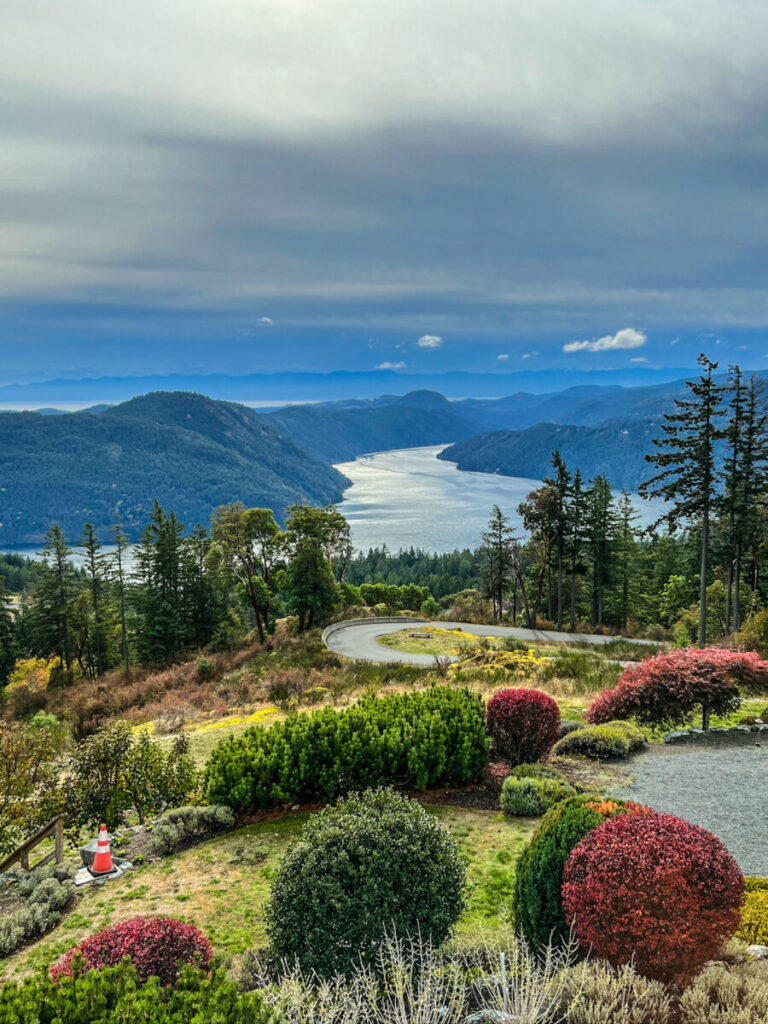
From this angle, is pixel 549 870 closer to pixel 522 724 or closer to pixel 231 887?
pixel 231 887

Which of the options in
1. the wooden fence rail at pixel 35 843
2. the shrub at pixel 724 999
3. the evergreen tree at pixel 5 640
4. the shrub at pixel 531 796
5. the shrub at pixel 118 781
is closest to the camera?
the shrub at pixel 724 999

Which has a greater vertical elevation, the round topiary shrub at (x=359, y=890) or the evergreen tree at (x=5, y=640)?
the round topiary shrub at (x=359, y=890)

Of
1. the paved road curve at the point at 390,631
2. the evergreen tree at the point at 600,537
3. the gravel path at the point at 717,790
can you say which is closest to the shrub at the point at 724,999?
the gravel path at the point at 717,790

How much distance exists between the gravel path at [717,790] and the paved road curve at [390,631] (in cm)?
1624

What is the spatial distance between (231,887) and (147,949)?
9.98 ft

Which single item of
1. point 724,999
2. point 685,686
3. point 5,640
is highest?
point 685,686

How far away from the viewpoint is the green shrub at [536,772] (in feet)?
33.4

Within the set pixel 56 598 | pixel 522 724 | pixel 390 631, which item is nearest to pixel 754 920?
pixel 522 724

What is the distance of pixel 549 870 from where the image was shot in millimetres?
5605

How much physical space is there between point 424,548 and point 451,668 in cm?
15652

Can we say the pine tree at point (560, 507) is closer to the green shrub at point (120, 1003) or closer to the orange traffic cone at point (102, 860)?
the orange traffic cone at point (102, 860)

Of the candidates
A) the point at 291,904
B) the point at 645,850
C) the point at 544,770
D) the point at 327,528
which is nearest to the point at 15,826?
the point at 291,904

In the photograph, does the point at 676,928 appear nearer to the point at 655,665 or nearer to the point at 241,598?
the point at 655,665

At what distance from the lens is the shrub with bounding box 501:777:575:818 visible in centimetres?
941
